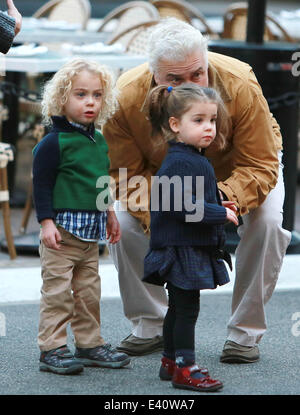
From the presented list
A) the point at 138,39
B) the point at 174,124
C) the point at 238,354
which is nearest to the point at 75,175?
the point at 174,124

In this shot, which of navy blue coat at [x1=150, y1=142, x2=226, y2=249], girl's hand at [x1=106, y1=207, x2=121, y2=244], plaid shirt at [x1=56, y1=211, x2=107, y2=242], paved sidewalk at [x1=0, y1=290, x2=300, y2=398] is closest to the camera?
navy blue coat at [x1=150, y1=142, x2=226, y2=249]

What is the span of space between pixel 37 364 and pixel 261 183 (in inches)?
44.0

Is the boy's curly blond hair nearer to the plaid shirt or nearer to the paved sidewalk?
the plaid shirt

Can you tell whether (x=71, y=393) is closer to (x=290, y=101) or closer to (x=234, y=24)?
(x=290, y=101)

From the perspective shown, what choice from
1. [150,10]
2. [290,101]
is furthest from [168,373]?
[150,10]

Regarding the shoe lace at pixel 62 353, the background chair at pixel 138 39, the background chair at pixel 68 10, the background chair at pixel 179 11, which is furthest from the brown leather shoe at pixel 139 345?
the background chair at pixel 68 10

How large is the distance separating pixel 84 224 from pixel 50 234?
0.50 ft

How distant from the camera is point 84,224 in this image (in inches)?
139

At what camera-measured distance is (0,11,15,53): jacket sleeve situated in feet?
11.6

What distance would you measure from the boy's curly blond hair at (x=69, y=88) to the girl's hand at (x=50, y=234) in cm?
41

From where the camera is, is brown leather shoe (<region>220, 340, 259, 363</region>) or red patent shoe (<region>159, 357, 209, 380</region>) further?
brown leather shoe (<region>220, 340, 259, 363</region>)

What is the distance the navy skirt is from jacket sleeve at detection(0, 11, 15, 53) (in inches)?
37.3

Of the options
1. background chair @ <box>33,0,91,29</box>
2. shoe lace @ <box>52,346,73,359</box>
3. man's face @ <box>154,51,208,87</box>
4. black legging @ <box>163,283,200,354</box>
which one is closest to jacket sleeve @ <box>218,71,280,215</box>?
man's face @ <box>154,51,208,87</box>

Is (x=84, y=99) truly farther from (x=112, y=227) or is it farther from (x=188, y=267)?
(x=188, y=267)
